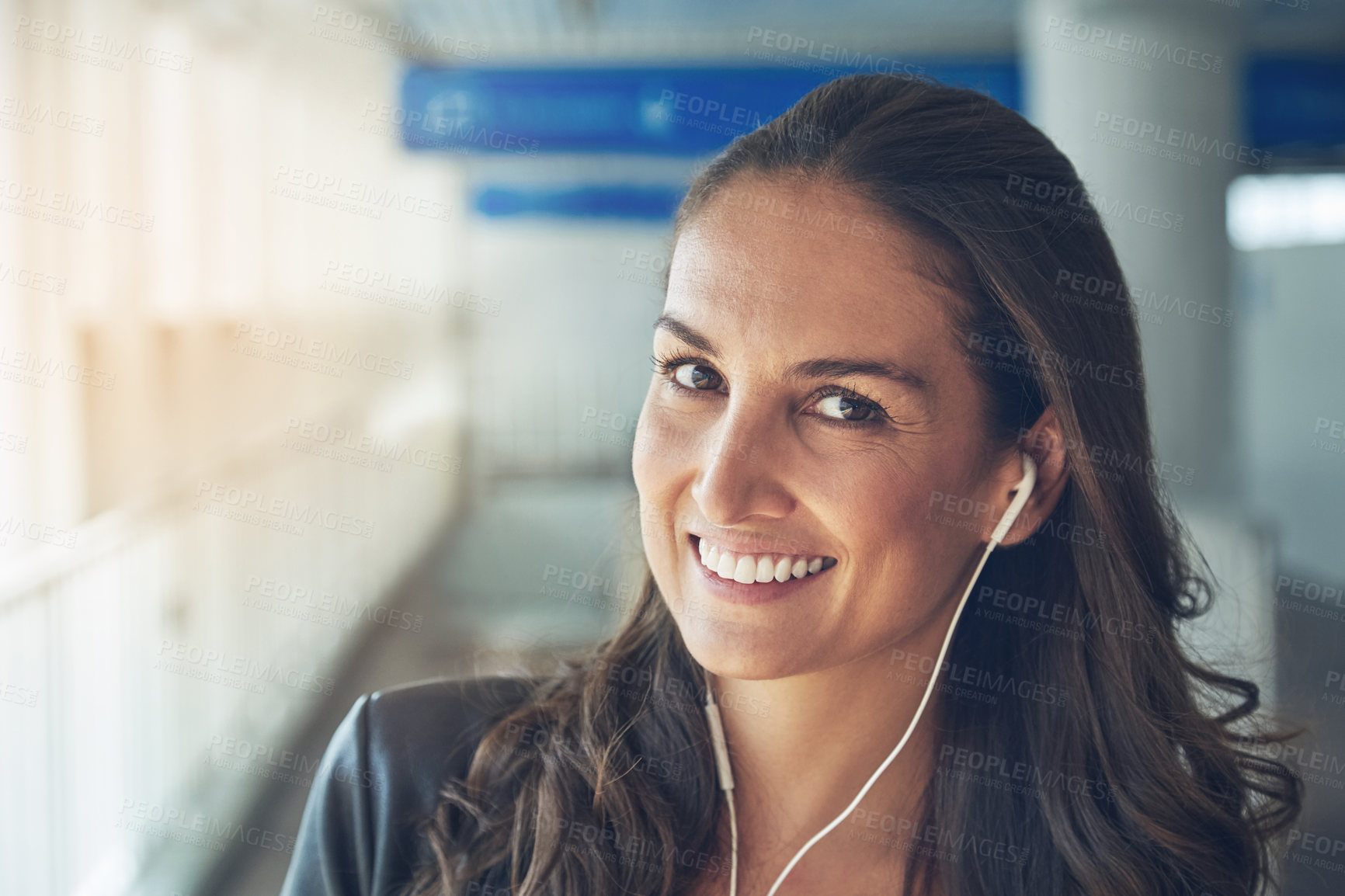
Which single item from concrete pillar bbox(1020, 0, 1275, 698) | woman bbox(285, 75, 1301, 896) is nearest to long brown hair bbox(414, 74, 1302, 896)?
woman bbox(285, 75, 1301, 896)

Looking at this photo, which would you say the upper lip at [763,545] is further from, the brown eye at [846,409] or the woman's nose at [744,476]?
the brown eye at [846,409]

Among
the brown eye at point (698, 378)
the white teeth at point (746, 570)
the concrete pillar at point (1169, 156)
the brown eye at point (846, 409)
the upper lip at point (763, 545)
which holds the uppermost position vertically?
the concrete pillar at point (1169, 156)

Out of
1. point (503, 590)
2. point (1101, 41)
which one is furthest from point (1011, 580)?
point (503, 590)

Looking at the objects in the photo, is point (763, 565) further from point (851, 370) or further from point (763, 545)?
point (851, 370)

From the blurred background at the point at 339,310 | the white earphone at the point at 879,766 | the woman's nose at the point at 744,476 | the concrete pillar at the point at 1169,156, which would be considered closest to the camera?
the woman's nose at the point at 744,476

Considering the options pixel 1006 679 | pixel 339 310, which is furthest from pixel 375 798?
pixel 339 310

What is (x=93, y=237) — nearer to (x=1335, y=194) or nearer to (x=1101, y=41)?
(x=1101, y=41)

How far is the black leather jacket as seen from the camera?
1186 millimetres

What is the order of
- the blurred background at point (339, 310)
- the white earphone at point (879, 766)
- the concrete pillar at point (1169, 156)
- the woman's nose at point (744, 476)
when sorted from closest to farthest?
the woman's nose at point (744, 476), the white earphone at point (879, 766), the blurred background at point (339, 310), the concrete pillar at point (1169, 156)

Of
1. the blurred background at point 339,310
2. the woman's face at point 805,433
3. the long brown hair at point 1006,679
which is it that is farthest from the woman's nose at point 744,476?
the blurred background at point 339,310

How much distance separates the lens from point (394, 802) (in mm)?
1196

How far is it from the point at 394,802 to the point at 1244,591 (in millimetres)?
2872

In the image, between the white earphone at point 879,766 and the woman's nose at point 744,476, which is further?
the white earphone at point 879,766

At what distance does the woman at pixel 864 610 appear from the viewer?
44.9 inches
